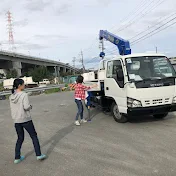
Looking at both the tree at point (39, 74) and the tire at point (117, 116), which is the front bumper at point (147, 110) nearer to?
the tire at point (117, 116)

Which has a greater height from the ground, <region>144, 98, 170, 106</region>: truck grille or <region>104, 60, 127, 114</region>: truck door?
<region>104, 60, 127, 114</region>: truck door

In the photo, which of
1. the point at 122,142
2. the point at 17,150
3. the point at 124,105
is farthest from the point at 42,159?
the point at 124,105

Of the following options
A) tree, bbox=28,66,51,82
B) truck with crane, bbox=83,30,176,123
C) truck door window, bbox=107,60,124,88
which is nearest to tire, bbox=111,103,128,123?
truck with crane, bbox=83,30,176,123

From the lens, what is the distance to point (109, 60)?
799 centimetres

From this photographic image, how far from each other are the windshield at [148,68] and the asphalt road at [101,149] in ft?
4.86

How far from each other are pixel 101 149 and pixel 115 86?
2560 mm

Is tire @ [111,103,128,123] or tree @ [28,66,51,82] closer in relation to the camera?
tire @ [111,103,128,123]

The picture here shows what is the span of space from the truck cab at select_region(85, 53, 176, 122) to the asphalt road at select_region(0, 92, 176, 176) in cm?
55

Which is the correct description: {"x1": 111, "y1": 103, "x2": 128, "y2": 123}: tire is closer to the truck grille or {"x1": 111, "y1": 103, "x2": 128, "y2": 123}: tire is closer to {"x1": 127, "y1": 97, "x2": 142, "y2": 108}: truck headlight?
{"x1": 127, "y1": 97, "x2": 142, "y2": 108}: truck headlight

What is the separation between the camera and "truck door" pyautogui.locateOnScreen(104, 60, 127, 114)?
676cm

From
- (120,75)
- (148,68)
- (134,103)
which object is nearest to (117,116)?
(134,103)

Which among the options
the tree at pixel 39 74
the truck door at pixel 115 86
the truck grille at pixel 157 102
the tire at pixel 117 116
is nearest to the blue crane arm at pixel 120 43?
the truck door at pixel 115 86

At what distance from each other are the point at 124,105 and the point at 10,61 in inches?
2256

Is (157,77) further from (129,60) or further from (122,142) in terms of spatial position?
(122,142)
